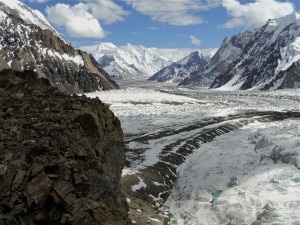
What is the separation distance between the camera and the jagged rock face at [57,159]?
17.5 m

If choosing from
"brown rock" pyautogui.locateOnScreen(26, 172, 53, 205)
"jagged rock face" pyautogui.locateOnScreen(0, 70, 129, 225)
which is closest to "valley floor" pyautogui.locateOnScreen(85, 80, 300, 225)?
"jagged rock face" pyautogui.locateOnScreen(0, 70, 129, 225)

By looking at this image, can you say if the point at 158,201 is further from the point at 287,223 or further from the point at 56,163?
the point at 56,163

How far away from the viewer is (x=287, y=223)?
2845cm

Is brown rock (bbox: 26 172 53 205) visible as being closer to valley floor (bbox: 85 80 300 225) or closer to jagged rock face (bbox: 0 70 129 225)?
jagged rock face (bbox: 0 70 129 225)

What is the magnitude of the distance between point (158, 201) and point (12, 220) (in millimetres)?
19119

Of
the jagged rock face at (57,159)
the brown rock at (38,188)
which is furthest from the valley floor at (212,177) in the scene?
the brown rock at (38,188)

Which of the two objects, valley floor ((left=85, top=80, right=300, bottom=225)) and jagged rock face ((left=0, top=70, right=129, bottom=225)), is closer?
jagged rock face ((left=0, top=70, right=129, bottom=225))

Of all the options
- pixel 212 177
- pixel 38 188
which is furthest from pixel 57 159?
pixel 212 177

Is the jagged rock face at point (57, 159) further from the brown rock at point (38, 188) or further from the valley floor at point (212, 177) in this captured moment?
Answer: the valley floor at point (212, 177)

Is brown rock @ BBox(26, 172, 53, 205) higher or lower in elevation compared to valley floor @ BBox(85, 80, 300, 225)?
higher

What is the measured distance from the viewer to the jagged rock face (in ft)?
57.3

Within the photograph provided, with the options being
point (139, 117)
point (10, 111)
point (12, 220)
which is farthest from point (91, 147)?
point (139, 117)

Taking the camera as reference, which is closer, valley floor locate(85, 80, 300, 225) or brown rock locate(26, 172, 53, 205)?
brown rock locate(26, 172, 53, 205)

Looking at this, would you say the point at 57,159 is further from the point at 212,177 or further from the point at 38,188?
the point at 212,177
